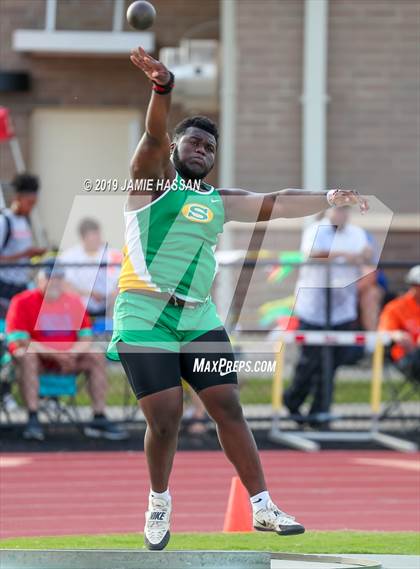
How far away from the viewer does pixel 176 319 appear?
275 inches

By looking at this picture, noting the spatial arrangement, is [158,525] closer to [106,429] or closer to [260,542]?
[260,542]

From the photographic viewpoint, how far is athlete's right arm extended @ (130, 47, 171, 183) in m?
6.40

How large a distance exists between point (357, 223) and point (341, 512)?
7.17 metres

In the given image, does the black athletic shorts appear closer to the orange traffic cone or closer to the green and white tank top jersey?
→ the green and white tank top jersey

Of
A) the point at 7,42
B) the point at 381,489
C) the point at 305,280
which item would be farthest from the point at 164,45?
the point at 381,489

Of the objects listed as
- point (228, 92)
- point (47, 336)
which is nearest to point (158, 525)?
point (47, 336)

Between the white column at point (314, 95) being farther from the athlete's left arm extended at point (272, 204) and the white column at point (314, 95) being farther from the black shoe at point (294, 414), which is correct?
the athlete's left arm extended at point (272, 204)

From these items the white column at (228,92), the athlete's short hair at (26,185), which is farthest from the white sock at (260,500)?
the white column at (228,92)

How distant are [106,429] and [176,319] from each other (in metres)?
6.09

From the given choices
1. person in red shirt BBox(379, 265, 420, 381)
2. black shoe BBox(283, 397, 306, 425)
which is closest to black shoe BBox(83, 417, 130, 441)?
black shoe BBox(283, 397, 306, 425)

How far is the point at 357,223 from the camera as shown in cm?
1666

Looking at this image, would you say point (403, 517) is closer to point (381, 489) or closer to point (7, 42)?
point (381, 489)

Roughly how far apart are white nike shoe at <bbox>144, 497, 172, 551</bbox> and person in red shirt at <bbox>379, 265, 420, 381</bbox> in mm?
6161

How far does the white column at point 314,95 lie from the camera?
56.7 ft
